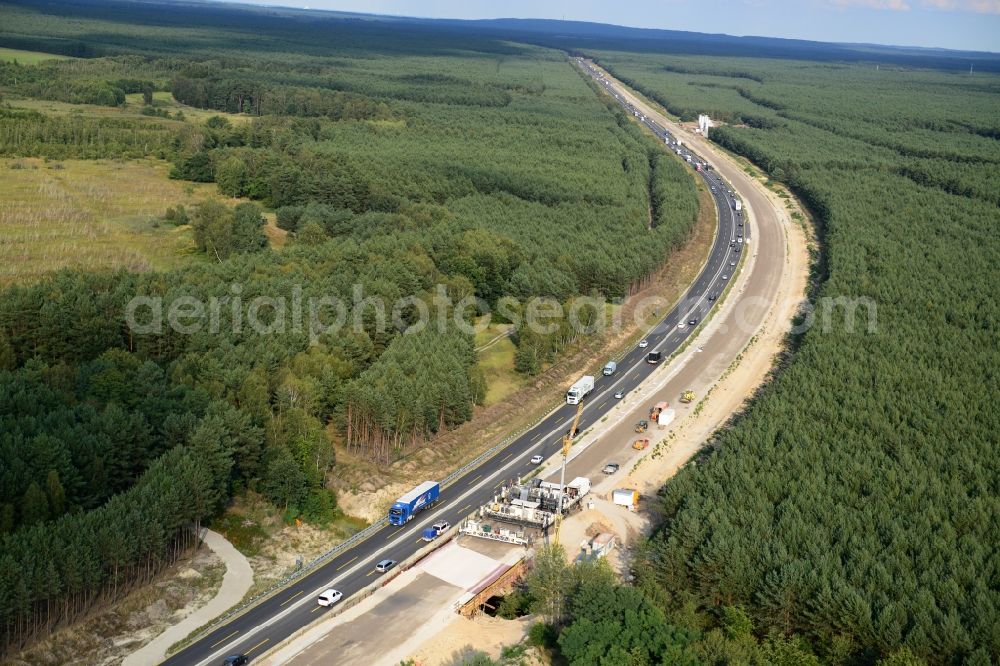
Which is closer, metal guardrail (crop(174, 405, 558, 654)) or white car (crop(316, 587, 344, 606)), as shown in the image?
→ metal guardrail (crop(174, 405, 558, 654))

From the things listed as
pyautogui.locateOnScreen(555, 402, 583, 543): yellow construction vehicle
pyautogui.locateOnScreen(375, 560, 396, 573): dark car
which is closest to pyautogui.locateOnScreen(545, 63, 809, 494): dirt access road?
pyautogui.locateOnScreen(555, 402, 583, 543): yellow construction vehicle

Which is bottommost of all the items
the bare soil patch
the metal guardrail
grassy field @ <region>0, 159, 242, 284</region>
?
the metal guardrail


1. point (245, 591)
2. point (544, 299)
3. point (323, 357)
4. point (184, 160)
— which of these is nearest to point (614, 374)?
Result: point (544, 299)

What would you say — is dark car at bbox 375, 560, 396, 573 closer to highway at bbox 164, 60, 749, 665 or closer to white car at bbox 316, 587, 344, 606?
highway at bbox 164, 60, 749, 665

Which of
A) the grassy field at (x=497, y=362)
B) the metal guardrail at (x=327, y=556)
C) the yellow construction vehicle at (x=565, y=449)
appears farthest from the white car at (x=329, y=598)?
the grassy field at (x=497, y=362)

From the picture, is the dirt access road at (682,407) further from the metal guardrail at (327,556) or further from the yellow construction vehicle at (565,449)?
the metal guardrail at (327,556)

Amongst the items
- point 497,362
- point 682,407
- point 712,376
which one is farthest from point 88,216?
point 712,376

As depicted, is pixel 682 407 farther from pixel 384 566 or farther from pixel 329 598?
pixel 329 598
